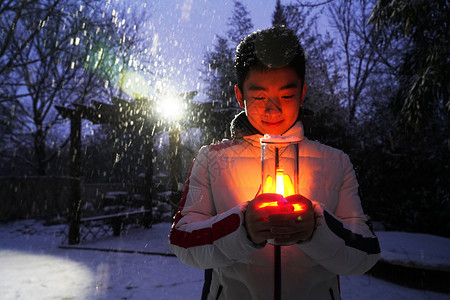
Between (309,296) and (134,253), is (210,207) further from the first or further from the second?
(134,253)

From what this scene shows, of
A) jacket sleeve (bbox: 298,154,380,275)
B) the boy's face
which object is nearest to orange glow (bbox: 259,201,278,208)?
jacket sleeve (bbox: 298,154,380,275)

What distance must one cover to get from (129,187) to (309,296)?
15305 mm

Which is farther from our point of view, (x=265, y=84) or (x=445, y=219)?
(x=445, y=219)

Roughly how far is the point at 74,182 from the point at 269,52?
9.29 metres

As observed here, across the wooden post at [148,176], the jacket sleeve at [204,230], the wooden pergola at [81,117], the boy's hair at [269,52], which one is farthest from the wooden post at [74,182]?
the boy's hair at [269,52]

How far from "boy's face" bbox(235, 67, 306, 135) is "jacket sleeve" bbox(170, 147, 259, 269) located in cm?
38

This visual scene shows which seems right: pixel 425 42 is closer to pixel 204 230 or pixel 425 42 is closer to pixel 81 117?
pixel 204 230

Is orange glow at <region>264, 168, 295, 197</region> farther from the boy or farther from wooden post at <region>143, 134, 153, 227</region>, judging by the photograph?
wooden post at <region>143, 134, 153, 227</region>

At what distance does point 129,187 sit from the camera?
15.7 metres

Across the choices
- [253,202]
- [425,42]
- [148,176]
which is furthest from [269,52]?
[148,176]

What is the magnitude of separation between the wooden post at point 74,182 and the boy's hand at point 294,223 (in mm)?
9357

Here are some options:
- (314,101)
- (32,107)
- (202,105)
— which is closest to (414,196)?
(314,101)

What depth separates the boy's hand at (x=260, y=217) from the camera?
1.02 metres

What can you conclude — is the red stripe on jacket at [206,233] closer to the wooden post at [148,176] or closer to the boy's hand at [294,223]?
the boy's hand at [294,223]
